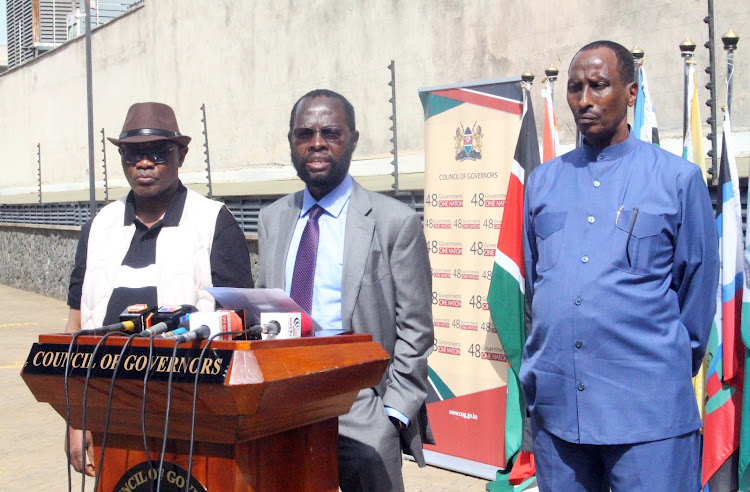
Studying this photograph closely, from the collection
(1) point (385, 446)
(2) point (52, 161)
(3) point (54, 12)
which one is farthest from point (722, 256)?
(3) point (54, 12)

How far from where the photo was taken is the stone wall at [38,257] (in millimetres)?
16125

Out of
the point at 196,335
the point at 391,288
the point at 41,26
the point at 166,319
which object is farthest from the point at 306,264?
the point at 41,26

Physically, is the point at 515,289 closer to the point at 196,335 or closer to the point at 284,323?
the point at 284,323

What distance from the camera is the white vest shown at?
2906mm

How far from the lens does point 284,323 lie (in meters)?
2.12

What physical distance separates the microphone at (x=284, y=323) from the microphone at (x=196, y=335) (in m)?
0.21

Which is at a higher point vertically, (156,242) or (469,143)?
(469,143)

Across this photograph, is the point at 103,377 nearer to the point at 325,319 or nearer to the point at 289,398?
the point at 289,398

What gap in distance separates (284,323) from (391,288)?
0.73 metres

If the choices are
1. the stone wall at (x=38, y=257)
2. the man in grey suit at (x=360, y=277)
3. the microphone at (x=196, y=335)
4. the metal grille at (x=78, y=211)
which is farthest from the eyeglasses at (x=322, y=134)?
the stone wall at (x=38, y=257)

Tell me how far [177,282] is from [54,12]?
27.9 metres

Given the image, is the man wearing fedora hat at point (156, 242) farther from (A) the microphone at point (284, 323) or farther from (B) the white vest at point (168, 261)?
(A) the microphone at point (284, 323)

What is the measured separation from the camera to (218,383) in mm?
1776

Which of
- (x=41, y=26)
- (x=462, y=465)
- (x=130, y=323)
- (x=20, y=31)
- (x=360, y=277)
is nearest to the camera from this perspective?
(x=130, y=323)
